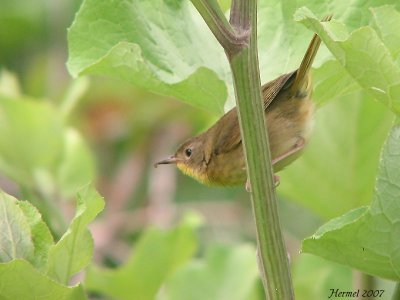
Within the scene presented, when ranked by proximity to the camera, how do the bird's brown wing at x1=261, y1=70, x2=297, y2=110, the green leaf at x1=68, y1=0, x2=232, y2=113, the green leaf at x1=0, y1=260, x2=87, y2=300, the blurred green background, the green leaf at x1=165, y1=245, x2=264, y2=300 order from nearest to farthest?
1. the green leaf at x1=0, y1=260, x2=87, y2=300
2. the green leaf at x1=68, y1=0, x2=232, y2=113
3. the bird's brown wing at x1=261, y1=70, x2=297, y2=110
4. the green leaf at x1=165, y1=245, x2=264, y2=300
5. the blurred green background

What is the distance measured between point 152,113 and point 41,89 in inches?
15.4

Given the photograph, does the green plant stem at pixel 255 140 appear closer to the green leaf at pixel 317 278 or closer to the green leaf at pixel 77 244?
the green leaf at pixel 77 244

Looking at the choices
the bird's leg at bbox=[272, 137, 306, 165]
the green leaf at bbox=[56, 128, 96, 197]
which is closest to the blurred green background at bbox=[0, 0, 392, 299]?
the green leaf at bbox=[56, 128, 96, 197]

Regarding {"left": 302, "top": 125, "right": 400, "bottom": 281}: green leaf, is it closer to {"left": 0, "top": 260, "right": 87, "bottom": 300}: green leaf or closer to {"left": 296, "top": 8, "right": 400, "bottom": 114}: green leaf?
{"left": 296, "top": 8, "right": 400, "bottom": 114}: green leaf

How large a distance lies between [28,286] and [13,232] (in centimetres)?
8

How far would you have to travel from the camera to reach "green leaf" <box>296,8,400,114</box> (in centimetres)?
101

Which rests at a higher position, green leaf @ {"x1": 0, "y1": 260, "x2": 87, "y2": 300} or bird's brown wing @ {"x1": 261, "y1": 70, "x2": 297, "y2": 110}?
bird's brown wing @ {"x1": 261, "y1": 70, "x2": 297, "y2": 110}

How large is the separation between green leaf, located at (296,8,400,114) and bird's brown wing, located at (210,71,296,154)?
432 mm

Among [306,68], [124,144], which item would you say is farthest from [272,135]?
[124,144]

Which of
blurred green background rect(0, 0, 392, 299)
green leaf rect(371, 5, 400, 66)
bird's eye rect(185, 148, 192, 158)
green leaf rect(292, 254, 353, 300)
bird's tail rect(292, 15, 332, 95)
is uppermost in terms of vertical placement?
green leaf rect(371, 5, 400, 66)

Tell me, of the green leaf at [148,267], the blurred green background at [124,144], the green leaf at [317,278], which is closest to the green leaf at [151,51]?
the green leaf at [317,278]

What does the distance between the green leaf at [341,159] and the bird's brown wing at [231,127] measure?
0.38 ft

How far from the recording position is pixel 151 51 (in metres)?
1.34

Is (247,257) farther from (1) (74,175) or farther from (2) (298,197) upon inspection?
(1) (74,175)
